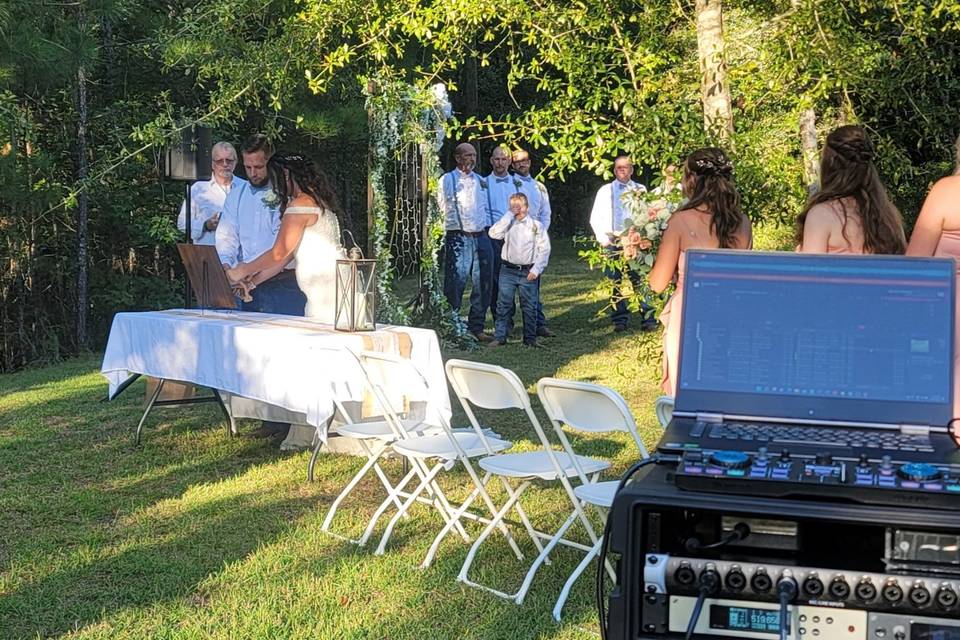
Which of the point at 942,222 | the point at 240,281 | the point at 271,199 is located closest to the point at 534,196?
the point at 271,199

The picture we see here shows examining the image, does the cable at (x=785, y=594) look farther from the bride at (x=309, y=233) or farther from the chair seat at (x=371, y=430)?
the bride at (x=309, y=233)

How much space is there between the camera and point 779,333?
233 centimetres

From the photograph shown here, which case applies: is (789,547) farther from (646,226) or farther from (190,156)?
(190,156)

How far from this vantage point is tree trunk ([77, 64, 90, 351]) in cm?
1614

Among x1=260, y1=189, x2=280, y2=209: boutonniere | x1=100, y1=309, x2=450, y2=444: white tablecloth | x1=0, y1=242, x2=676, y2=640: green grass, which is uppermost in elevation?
x1=260, y1=189, x2=280, y2=209: boutonniere

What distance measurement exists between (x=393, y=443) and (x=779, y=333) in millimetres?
3571

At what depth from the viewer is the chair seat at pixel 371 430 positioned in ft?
19.2

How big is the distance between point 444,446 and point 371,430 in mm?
611

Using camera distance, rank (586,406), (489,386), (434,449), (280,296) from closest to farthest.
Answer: (586,406), (489,386), (434,449), (280,296)

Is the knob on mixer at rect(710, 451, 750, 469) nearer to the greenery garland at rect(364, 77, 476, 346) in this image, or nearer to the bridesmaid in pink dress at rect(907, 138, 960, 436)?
the bridesmaid in pink dress at rect(907, 138, 960, 436)

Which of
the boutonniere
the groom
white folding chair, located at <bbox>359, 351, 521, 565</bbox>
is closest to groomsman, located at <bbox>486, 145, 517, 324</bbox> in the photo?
the groom

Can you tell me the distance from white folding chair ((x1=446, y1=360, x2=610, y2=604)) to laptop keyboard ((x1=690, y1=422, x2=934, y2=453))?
240 centimetres

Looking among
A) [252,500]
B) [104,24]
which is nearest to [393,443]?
[252,500]

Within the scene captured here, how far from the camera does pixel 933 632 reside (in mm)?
1929
